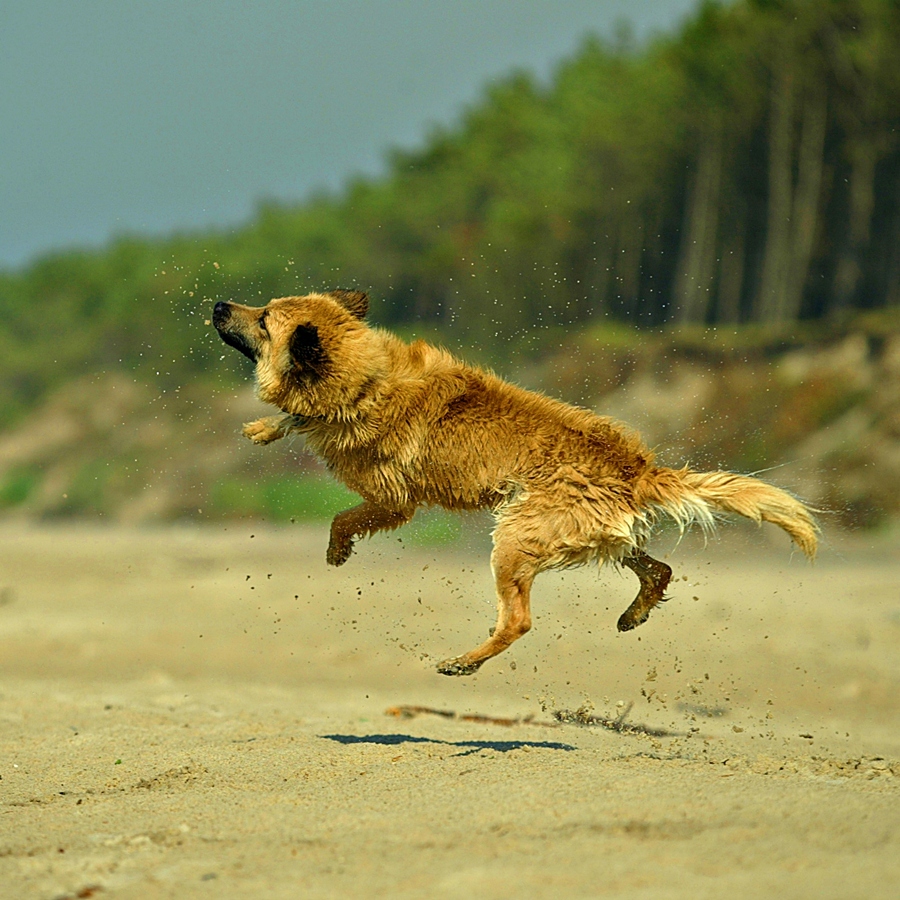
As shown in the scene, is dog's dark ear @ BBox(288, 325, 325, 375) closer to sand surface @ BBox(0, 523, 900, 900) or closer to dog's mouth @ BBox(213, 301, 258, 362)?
dog's mouth @ BBox(213, 301, 258, 362)

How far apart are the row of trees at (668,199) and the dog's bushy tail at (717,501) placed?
16.1 m

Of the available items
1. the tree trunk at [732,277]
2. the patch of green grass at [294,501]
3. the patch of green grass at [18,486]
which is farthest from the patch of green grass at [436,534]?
the patch of green grass at [18,486]

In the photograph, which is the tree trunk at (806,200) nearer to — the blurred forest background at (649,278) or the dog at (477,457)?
the blurred forest background at (649,278)

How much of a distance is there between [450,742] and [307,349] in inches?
109

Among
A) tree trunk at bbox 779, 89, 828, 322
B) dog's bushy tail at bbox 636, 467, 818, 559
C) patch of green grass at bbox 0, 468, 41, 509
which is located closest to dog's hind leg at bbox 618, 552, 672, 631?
dog's bushy tail at bbox 636, 467, 818, 559

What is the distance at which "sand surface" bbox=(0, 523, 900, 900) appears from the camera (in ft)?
17.8

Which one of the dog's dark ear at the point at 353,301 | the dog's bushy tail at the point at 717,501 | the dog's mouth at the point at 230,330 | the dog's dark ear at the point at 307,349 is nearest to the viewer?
the dog's bushy tail at the point at 717,501

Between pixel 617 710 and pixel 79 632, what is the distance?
356 inches

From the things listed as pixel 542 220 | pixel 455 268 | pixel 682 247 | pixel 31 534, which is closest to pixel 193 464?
pixel 31 534

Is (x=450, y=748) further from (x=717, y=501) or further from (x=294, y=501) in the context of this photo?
(x=294, y=501)

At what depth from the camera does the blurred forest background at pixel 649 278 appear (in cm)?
3134

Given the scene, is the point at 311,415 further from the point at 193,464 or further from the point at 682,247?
the point at 193,464

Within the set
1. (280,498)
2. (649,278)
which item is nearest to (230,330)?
(280,498)

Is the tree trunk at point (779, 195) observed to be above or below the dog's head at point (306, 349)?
above
